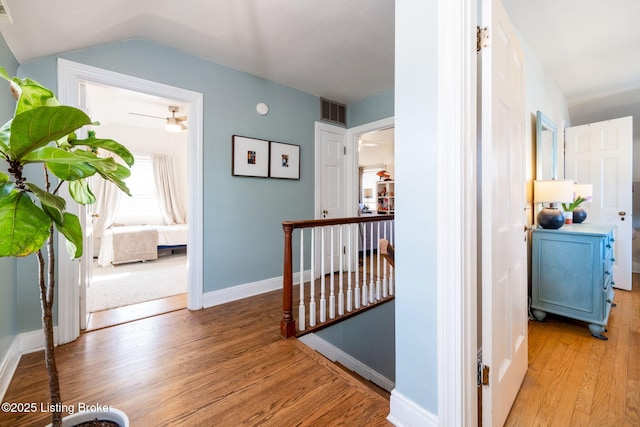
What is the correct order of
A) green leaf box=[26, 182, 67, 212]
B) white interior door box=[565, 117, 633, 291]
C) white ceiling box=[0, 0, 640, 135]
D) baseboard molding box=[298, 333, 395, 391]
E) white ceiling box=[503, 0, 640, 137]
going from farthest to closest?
white interior door box=[565, 117, 633, 291] < baseboard molding box=[298, 333, 395, 391] < white ceiling box=[503, 0, 640, 137] < white ceiling box=[0, 0, 640, 135] < green leaf box=[26, 182, 67, 212]

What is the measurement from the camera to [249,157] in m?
2.95

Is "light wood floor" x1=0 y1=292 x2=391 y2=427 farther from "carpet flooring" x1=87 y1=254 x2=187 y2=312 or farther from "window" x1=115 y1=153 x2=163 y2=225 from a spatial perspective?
"window" x1=115 y1=153 x2=163 y2=225

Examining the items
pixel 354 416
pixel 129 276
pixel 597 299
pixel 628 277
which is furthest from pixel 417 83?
pixel 129 276

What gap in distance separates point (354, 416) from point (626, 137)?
416cm

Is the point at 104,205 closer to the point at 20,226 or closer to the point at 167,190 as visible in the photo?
the point at 167,190

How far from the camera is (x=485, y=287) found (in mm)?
1165

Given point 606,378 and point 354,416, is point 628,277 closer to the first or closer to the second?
point 606,378

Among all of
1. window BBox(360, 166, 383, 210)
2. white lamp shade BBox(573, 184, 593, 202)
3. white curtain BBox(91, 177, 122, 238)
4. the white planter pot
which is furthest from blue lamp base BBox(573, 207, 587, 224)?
white curtain BBox(91, 177, 122, 238)

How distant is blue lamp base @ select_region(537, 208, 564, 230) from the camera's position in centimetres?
230

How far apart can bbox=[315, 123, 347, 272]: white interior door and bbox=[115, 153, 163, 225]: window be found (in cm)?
423

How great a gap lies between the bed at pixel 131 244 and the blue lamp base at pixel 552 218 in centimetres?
560

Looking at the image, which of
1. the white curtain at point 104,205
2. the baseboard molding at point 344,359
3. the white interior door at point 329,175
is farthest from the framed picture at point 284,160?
the white curtain at point 104,205

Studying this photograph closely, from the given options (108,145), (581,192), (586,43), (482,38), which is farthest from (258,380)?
(586,43)

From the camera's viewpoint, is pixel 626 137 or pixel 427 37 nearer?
pixel 427 37
